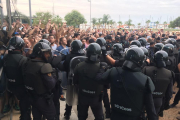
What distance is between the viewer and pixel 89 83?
2945mm

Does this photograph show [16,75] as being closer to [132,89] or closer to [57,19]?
[132,89]

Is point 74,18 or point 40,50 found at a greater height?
point 74,18

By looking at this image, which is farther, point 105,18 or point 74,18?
point 105,18

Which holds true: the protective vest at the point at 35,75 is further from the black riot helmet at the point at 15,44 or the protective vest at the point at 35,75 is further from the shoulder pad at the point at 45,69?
the black riot helmet at the point at 15,44

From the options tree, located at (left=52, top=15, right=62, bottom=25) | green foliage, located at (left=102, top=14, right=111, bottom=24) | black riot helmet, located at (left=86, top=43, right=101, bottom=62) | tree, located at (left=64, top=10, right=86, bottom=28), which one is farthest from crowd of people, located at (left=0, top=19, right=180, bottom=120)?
green foliage, located at (left=102, top=14, right=111, bottom=24)

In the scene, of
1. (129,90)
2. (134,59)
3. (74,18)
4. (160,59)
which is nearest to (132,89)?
(129,90)

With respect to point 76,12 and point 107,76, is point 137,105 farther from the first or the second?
point 76,12

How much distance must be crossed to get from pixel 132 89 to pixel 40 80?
1.60 metres

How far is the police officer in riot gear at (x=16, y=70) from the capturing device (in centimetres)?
331

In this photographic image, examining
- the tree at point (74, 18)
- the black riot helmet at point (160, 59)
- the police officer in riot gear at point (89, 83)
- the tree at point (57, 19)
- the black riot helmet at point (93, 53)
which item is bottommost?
the police officer in riot gear at point (89, 83)

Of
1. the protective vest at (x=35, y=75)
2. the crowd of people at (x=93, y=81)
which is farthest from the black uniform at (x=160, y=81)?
the protective vest at (x=35, y=75)

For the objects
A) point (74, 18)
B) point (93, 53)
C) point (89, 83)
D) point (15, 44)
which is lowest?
point (89, 83)

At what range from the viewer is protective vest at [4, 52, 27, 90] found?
3.30 meters

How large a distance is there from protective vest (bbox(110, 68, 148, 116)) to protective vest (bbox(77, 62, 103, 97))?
2.23ft
